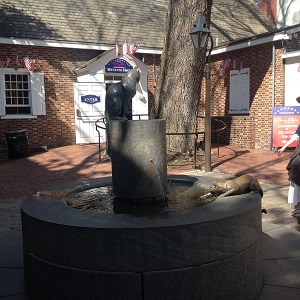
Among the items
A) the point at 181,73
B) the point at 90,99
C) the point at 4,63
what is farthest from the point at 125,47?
the point at 181,73

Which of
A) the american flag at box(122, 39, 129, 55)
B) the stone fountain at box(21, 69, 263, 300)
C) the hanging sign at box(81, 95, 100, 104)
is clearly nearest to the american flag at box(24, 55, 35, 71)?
the hanging sign at box(81, 95, 100, 104)

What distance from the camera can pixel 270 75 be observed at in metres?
13.4

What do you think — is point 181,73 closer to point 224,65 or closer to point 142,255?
point 224,65

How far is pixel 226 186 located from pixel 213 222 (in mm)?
984

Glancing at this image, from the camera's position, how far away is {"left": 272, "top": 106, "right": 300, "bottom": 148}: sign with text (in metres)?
12.2

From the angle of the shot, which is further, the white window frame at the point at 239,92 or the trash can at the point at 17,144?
the white window frame at the point at 239,92

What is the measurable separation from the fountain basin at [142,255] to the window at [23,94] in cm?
1178

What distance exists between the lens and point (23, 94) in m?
14.3

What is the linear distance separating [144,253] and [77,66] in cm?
1304

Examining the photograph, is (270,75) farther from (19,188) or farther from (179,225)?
(179,225)

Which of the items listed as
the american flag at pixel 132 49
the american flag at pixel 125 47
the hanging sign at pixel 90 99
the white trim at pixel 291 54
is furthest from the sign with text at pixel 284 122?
the hanging sign at pixel 90 99

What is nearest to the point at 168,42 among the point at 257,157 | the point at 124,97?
the point at 257,157

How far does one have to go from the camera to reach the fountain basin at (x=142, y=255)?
2.65 metres

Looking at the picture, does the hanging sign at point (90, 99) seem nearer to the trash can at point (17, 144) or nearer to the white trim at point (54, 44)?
the white trim at point (54, 44)
